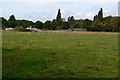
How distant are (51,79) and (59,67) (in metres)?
1.76

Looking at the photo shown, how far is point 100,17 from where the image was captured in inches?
3265

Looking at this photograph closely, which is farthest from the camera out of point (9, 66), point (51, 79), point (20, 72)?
point (9, 66)

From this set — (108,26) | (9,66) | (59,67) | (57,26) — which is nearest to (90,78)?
(59,67)

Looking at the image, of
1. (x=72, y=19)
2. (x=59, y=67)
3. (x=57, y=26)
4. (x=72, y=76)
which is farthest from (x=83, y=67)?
(x=72, y=19)

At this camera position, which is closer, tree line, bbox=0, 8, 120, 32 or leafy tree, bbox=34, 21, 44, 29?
tree line, bbox=0, 8, 120, 32

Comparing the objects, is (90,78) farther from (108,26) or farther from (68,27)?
(68,27)

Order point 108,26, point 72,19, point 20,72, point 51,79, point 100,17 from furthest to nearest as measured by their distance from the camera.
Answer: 1. point 72,19
2. point 100,17
3. point 108,26
4. point 20,72
5. point 51,79

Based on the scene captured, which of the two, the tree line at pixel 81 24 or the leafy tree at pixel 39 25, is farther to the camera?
the leafy tree at pixel 39 25

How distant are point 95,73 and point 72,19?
94442mm

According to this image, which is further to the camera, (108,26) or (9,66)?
(108,26)

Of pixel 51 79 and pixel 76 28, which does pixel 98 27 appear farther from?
pixel 51 79

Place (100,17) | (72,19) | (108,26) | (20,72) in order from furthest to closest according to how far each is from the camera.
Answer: (72,19) → (100,17) → (108,26) → (20,72)

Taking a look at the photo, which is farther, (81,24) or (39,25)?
(39,25)

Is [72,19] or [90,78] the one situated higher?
[72,19]
